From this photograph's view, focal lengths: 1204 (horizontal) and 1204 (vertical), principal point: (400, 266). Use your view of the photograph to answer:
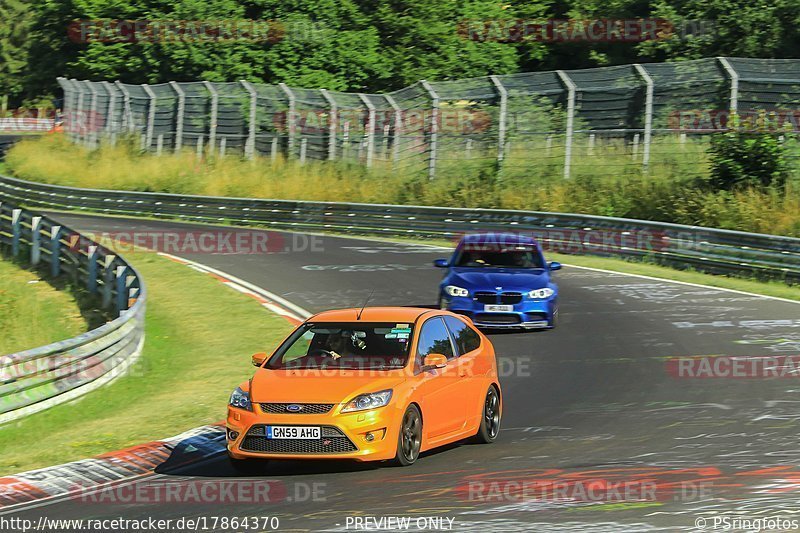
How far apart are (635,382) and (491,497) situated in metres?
5.99

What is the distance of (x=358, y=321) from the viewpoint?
11.1 metres

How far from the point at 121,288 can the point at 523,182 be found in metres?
18.7

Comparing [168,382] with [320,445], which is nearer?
[320,445]

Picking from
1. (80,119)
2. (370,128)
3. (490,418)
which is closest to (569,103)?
(370,128)

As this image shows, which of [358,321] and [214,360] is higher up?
[358,321]

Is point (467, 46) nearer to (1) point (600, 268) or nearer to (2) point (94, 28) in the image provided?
(2) point (94, 28)

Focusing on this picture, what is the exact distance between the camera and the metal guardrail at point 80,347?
13008mm

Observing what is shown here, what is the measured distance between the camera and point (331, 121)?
42688 mm

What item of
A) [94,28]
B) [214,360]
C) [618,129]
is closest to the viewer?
[214,360]

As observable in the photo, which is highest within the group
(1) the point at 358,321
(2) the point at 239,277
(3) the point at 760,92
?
(3) the point at 760,92

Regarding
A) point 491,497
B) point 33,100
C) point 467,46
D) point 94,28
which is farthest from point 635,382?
point 33,100

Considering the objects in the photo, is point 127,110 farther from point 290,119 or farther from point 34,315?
point 34,315

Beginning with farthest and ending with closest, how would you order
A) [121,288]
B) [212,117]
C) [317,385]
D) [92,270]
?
[212,117], [92,270], [121,288], [317,385]

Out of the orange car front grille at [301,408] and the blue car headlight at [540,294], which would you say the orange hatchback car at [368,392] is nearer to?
the orange car front grille at [301,408]
